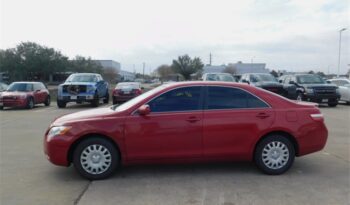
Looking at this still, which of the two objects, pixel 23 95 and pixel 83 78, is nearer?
pixel 23 95

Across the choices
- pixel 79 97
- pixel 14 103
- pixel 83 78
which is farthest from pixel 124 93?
pixel 14 103

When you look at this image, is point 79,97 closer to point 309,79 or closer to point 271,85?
point 271,85

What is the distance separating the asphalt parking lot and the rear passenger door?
0.45 m

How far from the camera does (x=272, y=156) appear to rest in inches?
236

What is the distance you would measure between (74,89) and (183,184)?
1494 cm

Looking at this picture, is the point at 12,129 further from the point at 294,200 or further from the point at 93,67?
the point at 93,67

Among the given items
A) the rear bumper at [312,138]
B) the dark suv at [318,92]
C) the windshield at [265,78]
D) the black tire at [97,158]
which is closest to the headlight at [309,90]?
the dark suv at [318,92]

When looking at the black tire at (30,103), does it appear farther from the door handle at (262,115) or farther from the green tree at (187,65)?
the green tree at (187,65)

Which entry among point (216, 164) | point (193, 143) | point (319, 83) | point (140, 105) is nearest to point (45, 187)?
point (140, 105)

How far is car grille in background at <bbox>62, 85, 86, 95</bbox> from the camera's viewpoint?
19.2 meters

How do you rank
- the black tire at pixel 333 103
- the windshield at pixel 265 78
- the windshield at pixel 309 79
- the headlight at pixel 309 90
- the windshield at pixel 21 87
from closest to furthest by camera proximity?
the headlight at pixel 309 90
the black tire at pixel 333 103
the windshield at pixel 21 87
the windshield at pixel 309 79
the windshield at pixel 265 78

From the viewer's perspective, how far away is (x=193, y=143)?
19.0 feet

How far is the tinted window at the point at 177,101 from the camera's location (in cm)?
586

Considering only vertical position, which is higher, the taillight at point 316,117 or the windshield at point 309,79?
the windshield at point 309,79
